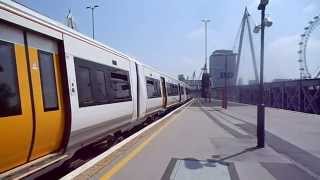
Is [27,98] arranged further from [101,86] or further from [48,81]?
[101,86]

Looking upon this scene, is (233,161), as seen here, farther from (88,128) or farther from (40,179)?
(40,179)

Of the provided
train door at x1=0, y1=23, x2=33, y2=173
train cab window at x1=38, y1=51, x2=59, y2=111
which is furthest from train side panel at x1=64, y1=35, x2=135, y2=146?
train door at x1=0, y1=23, x2=33, y2=173

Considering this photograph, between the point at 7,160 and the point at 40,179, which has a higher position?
the point at 7,160

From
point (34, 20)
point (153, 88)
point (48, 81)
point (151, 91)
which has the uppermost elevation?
point (34, 20)

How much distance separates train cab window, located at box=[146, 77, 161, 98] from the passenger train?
947 centimetres

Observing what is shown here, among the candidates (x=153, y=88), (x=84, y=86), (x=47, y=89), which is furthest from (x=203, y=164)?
(x=153, y=88)

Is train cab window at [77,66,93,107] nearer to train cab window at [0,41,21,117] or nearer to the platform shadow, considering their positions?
the platform shadow

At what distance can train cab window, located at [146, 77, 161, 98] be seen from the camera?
22.6 meters

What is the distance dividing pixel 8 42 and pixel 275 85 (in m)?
47.6

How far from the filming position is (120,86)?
47.6ft

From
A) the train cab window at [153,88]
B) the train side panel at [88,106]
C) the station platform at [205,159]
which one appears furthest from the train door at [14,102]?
the train cab window at [153,88]

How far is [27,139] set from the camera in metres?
7.06

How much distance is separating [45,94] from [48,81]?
0.99 feet

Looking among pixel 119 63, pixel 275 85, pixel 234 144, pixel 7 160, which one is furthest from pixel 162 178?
pixel 275 85
